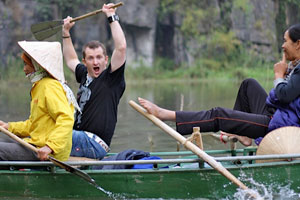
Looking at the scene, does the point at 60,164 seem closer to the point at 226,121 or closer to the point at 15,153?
the point at 15,153

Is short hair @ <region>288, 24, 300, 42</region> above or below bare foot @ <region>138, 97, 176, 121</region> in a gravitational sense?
above

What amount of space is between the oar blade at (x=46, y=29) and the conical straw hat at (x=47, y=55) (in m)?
1.07

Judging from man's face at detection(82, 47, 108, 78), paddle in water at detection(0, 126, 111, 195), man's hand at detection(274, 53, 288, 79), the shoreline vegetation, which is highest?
man's face at detection(82, 47, 108, 78)

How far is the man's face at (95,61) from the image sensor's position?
477 cm

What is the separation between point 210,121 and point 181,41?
76.0ft

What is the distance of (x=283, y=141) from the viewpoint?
4359 millimetres

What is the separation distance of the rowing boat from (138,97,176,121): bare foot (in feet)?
1.36

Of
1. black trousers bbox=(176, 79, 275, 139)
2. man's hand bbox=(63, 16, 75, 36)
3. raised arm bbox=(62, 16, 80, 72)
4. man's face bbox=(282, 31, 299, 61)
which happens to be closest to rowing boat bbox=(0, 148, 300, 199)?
black trousers bbox=(176, 79, 275, 139)

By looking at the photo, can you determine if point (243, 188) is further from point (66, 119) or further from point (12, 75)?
point (12, 75)

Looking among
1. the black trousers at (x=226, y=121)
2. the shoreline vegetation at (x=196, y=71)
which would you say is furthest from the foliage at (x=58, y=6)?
the black trousers at (x=226, y=121)

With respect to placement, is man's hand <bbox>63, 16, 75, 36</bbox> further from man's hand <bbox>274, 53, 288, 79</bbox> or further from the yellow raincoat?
man's hand <bbox>274, 53, 288, 79</bbox>

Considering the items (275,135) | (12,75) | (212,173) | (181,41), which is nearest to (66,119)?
(212,173)

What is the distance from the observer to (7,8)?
2438 cm

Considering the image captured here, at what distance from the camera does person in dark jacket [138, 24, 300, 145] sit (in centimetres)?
445
